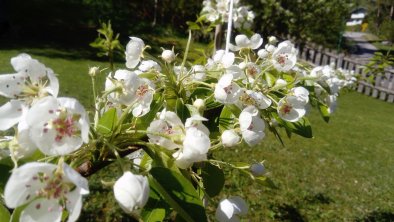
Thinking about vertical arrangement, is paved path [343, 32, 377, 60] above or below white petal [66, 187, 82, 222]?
below

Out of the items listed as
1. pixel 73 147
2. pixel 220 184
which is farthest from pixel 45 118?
pixel 220 184

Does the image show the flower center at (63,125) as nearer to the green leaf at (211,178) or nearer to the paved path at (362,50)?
the green leaf at (211,178)

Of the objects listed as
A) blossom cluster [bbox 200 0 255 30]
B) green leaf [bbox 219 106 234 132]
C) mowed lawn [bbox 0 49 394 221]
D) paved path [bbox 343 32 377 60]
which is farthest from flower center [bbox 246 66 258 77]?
paved path [bbox 343 32 377 60]

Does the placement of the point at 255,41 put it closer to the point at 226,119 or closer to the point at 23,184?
the point at 226,119

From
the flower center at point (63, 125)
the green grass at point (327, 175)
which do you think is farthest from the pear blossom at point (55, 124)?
the green grass at point (327, 175)

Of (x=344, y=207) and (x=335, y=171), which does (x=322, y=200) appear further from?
(x=335, y=171)

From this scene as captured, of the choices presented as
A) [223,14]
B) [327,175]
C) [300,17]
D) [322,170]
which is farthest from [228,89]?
[300,17]

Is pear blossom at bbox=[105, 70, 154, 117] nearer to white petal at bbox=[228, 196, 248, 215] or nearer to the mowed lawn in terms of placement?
white petal at bbox=[228, 196, 248, 215]
